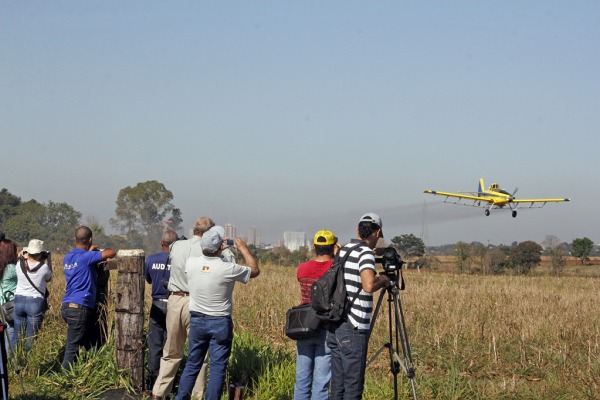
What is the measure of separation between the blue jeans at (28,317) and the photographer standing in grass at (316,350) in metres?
4.42

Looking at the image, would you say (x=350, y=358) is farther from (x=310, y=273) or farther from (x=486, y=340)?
(x=486, y=340)

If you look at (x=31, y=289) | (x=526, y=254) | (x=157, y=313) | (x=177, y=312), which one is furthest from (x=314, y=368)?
(x=526, y=254)

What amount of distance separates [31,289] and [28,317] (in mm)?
430

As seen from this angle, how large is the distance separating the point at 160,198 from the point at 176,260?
84468 mm

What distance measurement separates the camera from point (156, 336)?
9.48m

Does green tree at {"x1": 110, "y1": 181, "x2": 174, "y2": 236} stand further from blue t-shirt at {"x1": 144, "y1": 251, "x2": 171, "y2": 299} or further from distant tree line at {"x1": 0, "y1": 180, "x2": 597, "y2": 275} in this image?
blue t-shirt at {"x1": 144, "y1": 251, "x2": 171, "y2": 299}

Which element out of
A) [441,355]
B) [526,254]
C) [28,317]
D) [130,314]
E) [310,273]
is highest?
[526,254]

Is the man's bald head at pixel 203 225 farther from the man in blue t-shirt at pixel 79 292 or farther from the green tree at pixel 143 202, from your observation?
the green tree at pixel 143 202

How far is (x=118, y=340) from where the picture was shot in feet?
30.7

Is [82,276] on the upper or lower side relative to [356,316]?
upper

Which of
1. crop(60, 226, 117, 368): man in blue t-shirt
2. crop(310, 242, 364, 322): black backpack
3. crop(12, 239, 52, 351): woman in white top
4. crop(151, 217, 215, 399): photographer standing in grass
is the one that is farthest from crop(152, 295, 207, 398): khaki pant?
crop(12, 239, 52, 351): woman in white top

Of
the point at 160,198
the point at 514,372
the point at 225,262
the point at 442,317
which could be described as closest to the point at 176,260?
the point at 225,262

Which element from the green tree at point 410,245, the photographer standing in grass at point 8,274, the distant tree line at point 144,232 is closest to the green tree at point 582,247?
the distant tree line at point 144,232

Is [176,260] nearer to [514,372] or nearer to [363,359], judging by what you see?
[363,359]
